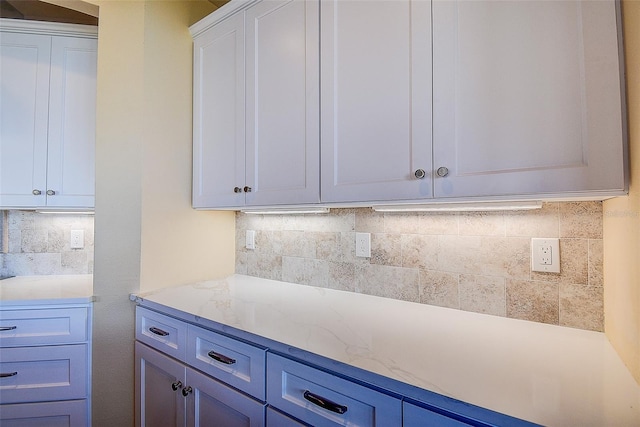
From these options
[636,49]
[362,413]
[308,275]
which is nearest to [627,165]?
[636,49]

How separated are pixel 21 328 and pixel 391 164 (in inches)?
73.8

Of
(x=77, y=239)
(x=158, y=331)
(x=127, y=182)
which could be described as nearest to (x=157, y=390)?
(x=158, y=331)

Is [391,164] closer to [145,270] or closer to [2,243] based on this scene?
[145,270]

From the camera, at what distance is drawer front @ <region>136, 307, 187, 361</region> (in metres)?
1.35

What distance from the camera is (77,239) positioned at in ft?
7.14

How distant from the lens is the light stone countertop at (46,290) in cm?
158

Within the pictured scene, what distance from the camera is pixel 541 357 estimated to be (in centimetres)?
A: 86

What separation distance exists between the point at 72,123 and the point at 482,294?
7.67 feet

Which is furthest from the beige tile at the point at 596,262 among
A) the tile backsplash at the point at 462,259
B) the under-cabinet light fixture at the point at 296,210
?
the under-cabinet light fixture at the point at 296,210

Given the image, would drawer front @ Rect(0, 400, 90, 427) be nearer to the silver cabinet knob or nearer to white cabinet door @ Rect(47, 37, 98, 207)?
white cabinet door @ Rect(47, 37, 98, 207)

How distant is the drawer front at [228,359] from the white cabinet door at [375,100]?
2.04 feet

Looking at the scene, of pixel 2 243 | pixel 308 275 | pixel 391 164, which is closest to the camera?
pixel 391 164

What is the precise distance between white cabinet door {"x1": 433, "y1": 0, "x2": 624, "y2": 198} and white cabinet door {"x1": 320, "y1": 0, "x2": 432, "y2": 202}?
0.17 feet

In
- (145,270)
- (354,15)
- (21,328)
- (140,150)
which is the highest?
(354,15)
